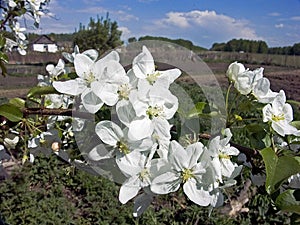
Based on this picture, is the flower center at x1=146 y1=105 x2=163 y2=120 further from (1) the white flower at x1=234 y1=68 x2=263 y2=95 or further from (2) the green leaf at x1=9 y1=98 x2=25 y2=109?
(2) the green leaf at x1=9 y1=98 x2=25 y2=109

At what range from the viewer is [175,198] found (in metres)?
3.26

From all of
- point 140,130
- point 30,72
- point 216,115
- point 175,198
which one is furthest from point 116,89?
point 30,72

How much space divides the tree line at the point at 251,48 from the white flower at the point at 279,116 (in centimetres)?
2109

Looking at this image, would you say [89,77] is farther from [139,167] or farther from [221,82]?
[221,82]

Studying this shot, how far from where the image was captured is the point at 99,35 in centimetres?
1869

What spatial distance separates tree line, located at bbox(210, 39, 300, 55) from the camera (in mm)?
21688

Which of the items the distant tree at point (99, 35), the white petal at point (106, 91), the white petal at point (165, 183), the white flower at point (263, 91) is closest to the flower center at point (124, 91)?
the white petal at point (106, 91)

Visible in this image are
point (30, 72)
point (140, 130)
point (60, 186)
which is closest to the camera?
point (140, 130)

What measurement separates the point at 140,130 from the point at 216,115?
16 cm

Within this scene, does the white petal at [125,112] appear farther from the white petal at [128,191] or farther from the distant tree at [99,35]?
the distant tree at [99,35]

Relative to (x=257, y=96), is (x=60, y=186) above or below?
below

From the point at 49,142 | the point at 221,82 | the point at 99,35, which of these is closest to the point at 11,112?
the point at 49,142

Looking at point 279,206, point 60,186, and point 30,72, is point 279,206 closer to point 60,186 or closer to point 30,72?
point 60,186

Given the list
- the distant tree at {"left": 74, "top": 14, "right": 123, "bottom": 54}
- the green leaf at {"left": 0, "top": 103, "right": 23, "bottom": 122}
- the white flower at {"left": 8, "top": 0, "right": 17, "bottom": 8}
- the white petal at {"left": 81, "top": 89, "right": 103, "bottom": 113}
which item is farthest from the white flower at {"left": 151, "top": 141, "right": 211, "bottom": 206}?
the distant tree at {"left": 74, "top": 14, "right": 123, "bottom": 54}
